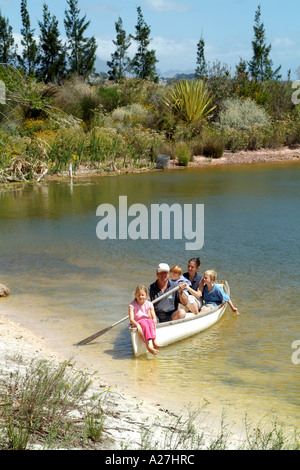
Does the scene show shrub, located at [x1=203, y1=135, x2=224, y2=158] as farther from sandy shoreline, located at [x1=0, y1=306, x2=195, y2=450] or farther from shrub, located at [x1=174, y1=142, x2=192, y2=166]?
sandy shoreline, located at [x1=0, y1=306, x2=195, y2=450]

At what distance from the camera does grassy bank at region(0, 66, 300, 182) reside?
2488cm

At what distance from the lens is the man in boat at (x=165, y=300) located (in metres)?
7.97

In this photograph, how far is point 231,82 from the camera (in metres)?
35.9

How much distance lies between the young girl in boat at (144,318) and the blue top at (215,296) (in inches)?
54.9

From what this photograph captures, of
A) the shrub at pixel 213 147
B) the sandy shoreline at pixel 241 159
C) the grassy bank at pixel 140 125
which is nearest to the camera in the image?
the grassy bank at pixel 140 125

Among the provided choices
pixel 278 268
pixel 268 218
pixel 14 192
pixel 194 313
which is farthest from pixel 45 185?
pixel 194 313

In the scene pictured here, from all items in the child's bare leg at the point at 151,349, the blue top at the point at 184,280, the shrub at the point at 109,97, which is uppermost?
the shrub at the point at 109,97

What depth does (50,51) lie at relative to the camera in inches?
2079

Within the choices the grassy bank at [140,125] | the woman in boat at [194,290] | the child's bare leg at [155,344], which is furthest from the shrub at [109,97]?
the child's bare leg at [155,344]

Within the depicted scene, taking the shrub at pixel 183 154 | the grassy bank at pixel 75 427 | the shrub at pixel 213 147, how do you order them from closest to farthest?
the grassy bank at pixel 75 427 < the shrub at pixel 183 154 < the shrub at pixel 213 147

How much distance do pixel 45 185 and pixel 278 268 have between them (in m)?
13.6

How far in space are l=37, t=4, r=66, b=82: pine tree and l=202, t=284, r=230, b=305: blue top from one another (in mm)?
45788

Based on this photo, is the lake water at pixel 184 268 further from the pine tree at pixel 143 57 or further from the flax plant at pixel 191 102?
the pine tree at pixel 143 57

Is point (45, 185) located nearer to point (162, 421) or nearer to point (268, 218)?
point (268, 218)
